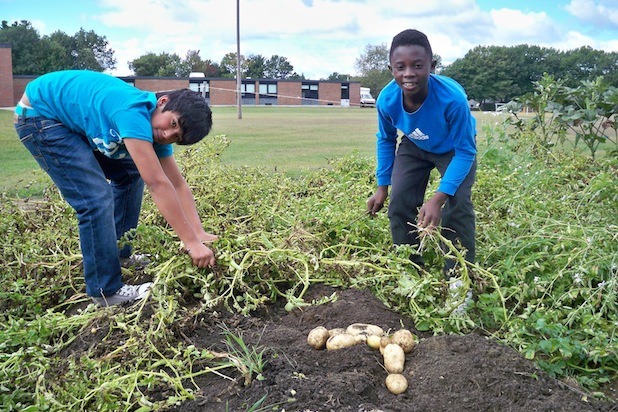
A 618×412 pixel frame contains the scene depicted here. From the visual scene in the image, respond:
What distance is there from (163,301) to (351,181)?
2.87m

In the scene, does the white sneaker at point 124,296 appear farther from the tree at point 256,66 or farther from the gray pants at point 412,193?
the tree at point 256,66

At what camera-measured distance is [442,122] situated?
141 inches

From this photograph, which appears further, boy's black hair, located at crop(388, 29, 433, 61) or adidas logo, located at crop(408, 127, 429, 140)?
adidas logo, located at crop(408, 127, 429, 140)

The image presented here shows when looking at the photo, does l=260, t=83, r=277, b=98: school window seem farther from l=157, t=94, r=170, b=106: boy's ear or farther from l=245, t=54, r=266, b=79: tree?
l=157, t=94, r=170, b=106: boy's ear

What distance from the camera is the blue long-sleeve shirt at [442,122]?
3510 mm

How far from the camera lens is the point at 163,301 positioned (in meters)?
3.04

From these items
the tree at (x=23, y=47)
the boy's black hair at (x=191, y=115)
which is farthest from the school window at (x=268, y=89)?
the boy's black hair at (x=191, y=115)

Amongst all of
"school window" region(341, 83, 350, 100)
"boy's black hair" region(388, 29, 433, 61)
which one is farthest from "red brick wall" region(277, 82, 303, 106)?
"boy's black hair" region(388, 29, 433, 61)

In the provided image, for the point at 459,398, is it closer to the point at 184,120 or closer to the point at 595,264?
the point at 595,264

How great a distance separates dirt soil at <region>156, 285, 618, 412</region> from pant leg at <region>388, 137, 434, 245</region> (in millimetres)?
1060

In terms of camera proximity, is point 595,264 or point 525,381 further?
point 595,264

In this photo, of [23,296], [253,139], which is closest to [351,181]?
[23,296]

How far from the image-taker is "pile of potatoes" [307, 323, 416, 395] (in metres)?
2.54

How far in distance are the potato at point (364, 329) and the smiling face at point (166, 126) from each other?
129 cm
